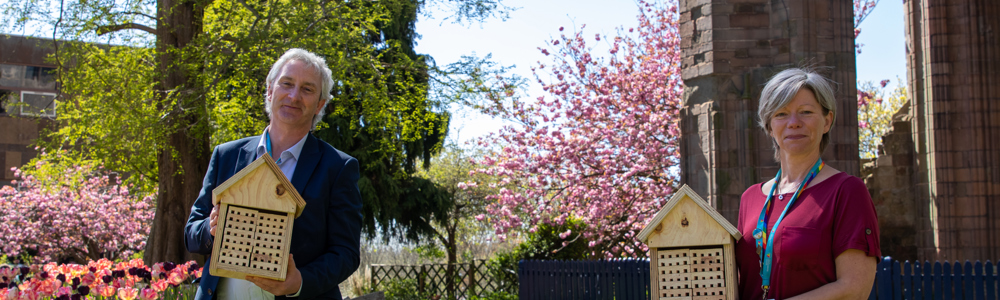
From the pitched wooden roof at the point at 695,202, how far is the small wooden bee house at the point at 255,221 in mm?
1046

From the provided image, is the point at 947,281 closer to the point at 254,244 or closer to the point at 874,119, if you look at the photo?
the point at 254,244

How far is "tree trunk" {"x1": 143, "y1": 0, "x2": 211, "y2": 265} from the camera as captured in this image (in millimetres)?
9891

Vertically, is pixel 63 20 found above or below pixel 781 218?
above

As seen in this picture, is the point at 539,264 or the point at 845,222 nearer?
the point at 845,222

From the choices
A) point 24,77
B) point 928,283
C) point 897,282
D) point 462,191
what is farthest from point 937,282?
point 24,77

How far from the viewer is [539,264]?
13086mm

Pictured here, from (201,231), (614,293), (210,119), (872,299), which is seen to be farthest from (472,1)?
(201,231)

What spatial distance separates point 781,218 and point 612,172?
38.2 ft

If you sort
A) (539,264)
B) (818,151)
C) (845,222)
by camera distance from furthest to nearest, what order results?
(539,264) → (818,151) → (845,222)

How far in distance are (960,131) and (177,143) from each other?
11.5 m

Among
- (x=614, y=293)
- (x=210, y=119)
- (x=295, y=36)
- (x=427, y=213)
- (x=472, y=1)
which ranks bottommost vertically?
(x=614, y=293)

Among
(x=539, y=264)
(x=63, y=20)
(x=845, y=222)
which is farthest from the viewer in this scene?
(x=539, y=264)

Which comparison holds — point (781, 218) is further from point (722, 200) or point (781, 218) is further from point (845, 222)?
point (722, 200)

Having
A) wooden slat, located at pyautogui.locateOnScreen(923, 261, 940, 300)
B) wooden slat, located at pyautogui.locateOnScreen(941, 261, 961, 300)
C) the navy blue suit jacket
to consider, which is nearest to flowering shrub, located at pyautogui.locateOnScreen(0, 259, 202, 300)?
the navy blue suit jacket
